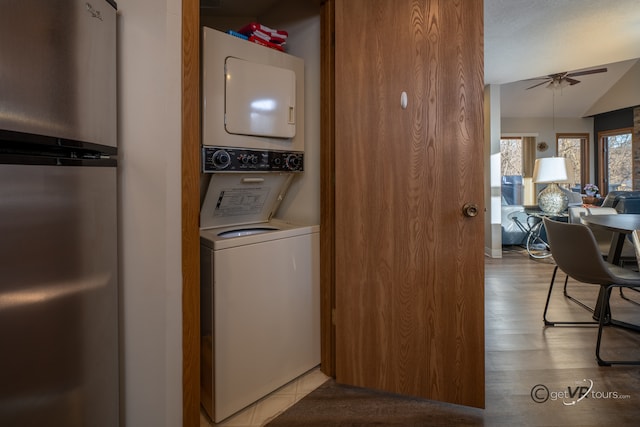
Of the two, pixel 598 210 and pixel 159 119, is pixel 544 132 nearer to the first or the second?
pixel 598 210

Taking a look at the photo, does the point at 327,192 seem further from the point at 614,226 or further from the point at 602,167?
the point at 602,167

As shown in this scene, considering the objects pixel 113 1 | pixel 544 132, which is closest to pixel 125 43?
pixel 113 1

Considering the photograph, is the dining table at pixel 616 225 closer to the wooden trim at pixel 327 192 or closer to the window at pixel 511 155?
the wooden trim at pixel 327 192

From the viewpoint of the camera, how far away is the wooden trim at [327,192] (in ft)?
6.55

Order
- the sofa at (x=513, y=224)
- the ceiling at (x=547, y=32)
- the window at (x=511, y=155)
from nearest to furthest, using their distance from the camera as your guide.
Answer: the ceiling at (x=547, y=32) < the sofa at (x=513, y=224) < the window at (x=511, y=155)

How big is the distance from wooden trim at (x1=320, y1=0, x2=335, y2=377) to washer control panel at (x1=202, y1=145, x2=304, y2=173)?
0.58 ft

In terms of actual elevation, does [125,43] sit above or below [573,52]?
below

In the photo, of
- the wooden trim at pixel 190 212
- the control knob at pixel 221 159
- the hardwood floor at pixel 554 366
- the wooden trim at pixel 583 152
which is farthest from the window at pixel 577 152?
the wooden trim at pixel 190 212

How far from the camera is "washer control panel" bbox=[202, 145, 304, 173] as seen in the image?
170 centimetres

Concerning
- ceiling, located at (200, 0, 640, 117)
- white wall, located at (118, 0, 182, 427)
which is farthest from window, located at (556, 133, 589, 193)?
white wall, located at (118, 0, 182, 427)

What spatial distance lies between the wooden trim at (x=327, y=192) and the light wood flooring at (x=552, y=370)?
10.1 inches

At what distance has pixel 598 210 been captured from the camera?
13.4ft

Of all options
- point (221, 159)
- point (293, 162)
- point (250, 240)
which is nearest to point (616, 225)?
point (293, 162)

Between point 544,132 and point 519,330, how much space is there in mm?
8072
